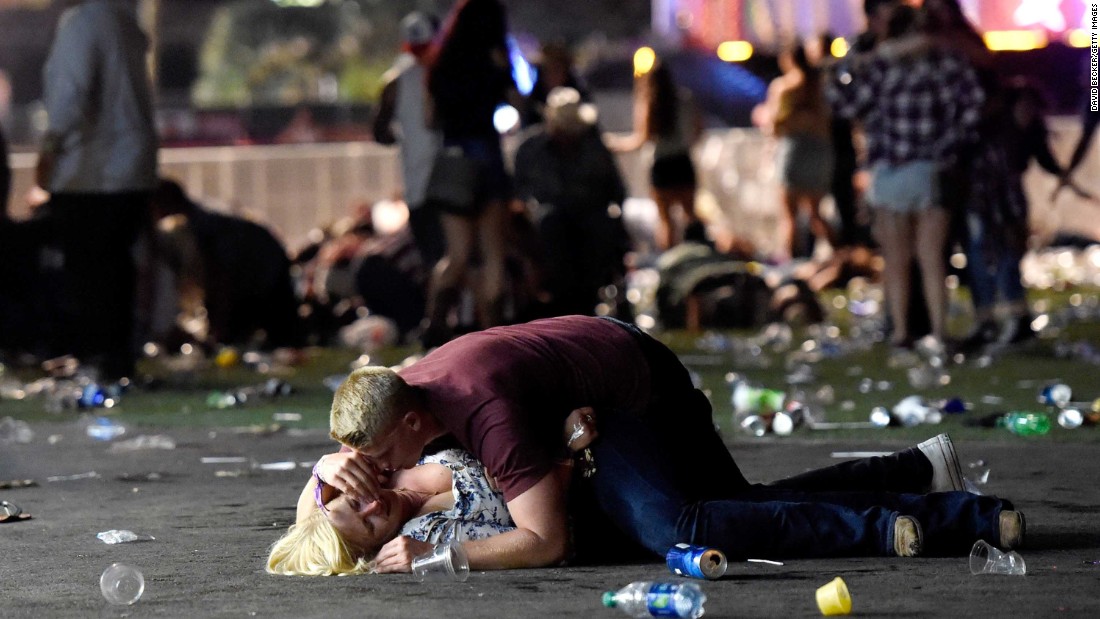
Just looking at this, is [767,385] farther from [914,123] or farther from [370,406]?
[370,406]

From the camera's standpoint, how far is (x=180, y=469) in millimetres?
7727

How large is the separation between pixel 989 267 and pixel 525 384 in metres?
7.33

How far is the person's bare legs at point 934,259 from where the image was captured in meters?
11.0

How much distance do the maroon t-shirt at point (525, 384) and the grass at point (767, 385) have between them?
2978mm

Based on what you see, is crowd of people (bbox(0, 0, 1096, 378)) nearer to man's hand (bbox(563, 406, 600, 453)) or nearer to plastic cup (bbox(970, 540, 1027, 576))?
man's hand (bbox(563, 406, 600, 453))

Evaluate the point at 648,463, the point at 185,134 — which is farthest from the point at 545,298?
the point at 185,134

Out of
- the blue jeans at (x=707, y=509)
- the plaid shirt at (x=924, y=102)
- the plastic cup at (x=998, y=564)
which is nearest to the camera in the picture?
the plastic cup at (x=998, y=564)

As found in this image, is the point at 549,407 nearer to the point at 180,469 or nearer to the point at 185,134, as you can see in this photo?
the point at 180,469

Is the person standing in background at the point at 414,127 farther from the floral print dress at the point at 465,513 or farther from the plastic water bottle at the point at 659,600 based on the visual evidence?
the plastic water bottle at the point at 659,600

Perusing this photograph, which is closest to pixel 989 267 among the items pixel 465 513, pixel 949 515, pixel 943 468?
pixel 943 468

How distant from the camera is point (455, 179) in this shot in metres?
11.6

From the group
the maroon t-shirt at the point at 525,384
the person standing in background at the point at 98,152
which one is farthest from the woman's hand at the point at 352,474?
the person standing in background at the point at 98,152

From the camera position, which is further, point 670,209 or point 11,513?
point 670,209

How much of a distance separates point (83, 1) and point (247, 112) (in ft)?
52.8
